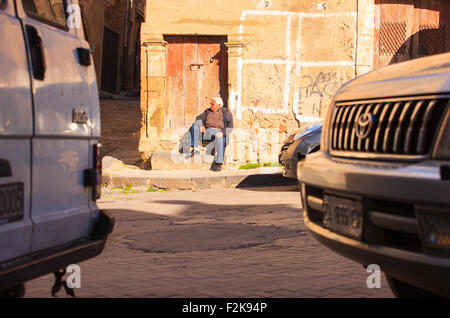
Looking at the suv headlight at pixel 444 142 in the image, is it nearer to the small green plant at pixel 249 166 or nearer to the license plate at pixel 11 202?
the license plate at pixel 11 202

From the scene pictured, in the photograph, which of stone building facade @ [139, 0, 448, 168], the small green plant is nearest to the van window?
the small green plant

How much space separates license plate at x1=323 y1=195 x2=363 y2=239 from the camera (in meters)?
2.80

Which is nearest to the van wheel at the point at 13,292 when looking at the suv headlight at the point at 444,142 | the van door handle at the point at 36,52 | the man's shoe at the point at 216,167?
the van door handle at the point at 36,52

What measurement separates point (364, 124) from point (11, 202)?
5.51ft

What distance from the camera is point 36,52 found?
3.20 meters

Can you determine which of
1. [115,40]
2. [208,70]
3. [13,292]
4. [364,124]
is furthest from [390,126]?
[115,40]

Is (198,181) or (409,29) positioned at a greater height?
(409,29)

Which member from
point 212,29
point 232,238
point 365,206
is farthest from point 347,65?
point 365,206

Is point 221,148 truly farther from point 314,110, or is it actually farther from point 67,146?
point 67,146

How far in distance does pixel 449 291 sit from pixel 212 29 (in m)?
12.1

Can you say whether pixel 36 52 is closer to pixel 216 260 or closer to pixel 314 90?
pixel 216 260

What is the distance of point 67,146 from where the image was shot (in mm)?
3453

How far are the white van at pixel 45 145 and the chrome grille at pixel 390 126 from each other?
56.1 inches

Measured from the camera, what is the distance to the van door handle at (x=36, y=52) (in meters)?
3.15
